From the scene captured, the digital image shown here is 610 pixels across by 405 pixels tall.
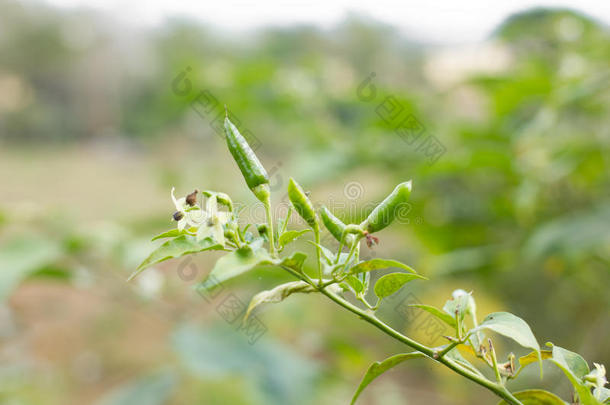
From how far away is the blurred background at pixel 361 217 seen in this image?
65cm

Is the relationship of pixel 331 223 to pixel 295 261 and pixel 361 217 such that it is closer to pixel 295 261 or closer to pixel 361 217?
pixel 295 261

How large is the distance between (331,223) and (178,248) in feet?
0.17

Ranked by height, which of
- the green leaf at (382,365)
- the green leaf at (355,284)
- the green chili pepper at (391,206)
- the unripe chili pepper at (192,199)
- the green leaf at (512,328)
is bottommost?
the green leaf at (512,328)

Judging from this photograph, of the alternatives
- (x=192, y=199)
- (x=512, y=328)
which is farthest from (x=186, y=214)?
(x=512, y=328)

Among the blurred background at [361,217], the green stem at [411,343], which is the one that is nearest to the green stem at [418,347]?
the green stem at [411,343]

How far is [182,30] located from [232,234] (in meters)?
3.42

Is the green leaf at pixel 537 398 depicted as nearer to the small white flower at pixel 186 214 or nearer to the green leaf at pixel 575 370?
the green leaf at pixel 575 370

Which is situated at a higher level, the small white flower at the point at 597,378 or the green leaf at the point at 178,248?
the green leaf at the point at 178,248

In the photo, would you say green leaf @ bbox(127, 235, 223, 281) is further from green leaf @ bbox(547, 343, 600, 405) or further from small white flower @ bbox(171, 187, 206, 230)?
green leaf @ bbox(547, 343, 600, 405)

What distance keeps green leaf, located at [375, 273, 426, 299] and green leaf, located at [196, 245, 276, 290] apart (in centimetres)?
5

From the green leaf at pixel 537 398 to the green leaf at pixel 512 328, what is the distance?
35mm

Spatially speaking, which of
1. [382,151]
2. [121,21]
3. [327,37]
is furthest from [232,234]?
[121,21]

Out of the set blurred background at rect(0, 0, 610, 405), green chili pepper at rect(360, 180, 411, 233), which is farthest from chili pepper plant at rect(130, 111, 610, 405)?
blurred background at rect(0, 0, 610, 405)

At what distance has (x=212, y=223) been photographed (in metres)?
0.16
